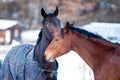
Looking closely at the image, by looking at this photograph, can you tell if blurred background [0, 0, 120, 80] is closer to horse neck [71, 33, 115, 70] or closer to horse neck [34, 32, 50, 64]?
horse neck [34, 32, 50, 64]

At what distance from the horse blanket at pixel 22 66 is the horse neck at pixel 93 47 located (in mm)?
865

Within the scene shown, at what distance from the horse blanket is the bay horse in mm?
726

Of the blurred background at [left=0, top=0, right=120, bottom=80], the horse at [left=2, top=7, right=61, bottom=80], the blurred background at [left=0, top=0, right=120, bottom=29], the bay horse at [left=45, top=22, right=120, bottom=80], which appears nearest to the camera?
the bay horse at [left=45, top=22, right=120, bottom=80]

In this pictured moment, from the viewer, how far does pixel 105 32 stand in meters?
18.5

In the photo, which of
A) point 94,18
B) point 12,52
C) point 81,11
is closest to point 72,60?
point 12,52

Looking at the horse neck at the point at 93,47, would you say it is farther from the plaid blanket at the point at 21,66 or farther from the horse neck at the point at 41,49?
the plaid blanket at the point at 21,66

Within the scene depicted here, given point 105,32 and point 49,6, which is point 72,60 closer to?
point 105,32

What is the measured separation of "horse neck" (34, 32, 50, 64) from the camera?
5.61 metres

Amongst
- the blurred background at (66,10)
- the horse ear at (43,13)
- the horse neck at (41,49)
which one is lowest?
the blurred background at (66,10)

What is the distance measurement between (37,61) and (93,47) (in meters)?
1.02

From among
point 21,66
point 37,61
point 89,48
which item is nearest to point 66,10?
point 21,66

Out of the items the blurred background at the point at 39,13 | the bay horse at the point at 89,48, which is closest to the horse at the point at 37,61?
the bay horse at the point at 89,48

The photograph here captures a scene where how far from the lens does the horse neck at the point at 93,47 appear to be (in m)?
5.11

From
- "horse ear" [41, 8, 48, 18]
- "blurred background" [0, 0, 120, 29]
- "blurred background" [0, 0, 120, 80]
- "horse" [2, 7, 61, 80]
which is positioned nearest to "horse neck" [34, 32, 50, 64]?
"horse" [2, 7, 61, 80]
